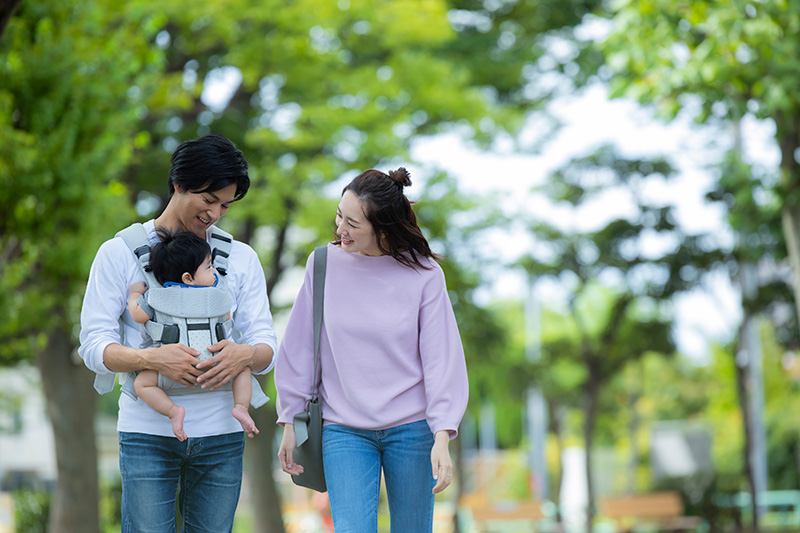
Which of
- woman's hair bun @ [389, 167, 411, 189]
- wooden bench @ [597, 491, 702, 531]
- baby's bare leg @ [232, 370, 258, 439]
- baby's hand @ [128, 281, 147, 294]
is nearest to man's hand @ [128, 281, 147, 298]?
baby's hand @ [128, 281, 147, 294]

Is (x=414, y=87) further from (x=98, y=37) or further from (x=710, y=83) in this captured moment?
(x=710, y=83)

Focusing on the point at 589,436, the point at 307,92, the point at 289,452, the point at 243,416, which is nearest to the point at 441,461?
the point at 289,452

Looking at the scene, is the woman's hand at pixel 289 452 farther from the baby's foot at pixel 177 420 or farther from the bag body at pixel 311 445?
the baby's foot at pixel 177 420

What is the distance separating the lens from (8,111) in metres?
8.88

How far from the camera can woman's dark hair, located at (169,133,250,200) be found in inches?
123

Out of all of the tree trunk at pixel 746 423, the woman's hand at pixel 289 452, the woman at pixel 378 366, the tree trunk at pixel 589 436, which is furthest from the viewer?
the tree trunk at pixel 589 436

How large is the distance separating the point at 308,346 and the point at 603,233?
1400 centimetres

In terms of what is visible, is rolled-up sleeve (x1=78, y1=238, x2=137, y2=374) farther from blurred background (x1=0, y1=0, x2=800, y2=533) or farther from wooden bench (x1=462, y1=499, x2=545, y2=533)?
wooden bench (x1=462, y1=499, x2=545, y2=533)

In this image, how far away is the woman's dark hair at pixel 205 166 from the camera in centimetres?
313

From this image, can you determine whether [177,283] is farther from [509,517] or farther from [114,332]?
[509,517]

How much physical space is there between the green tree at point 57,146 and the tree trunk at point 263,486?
534 cm

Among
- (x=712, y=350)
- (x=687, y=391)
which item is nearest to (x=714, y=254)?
(x=712, y=350)

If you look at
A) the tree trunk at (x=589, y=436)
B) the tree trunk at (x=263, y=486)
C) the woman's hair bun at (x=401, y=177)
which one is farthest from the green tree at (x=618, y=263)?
the woman's hair bun at (x=401, y=177)

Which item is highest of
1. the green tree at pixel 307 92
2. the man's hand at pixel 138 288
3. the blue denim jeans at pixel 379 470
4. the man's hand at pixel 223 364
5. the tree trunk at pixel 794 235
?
the green tree at pixel 307 92
